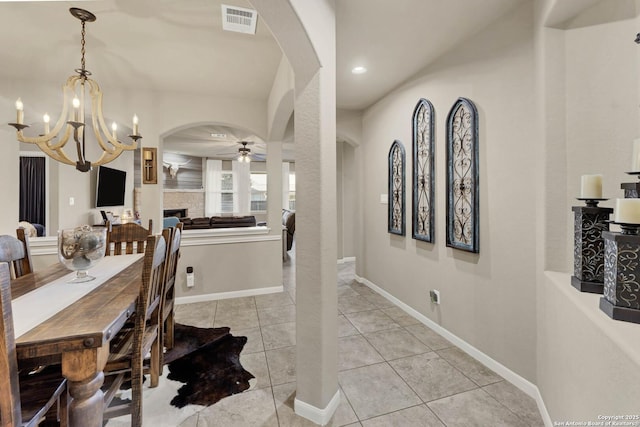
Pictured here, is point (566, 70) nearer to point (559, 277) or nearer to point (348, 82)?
point (559, 277)

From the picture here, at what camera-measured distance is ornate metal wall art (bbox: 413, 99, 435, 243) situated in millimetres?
A: 2734

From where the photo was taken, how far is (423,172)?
9.43 feet

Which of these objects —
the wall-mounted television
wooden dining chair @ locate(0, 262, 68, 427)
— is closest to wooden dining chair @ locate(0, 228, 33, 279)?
wooden dining chair @ locate(0, 262, 68, 427)

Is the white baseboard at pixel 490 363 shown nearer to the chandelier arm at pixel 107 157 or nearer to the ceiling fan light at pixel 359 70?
the ceiling fan light at pixel 359 70

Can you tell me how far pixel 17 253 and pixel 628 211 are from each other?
3091mm

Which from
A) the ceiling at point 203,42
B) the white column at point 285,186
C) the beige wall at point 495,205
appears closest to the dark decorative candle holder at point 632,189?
the beige wall at point 495,205

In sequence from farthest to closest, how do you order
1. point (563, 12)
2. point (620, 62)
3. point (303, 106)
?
1. point (303, 106)
2. point (563, 12)
3. point (620, 62)

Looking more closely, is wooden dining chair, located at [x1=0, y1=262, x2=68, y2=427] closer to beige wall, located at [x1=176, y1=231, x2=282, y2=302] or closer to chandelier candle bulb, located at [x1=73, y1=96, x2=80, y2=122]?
chandelier candle bulb, located at [x1=73, y1=96, x2=80, y2=122]

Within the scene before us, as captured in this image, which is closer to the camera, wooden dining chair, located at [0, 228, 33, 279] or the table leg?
the table leg

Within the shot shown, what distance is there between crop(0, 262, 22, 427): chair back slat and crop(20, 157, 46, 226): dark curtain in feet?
25.3

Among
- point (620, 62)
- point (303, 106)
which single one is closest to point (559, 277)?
point (620, 62)

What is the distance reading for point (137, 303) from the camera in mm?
1444

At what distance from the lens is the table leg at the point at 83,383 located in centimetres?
103

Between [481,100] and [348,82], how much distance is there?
148cm
